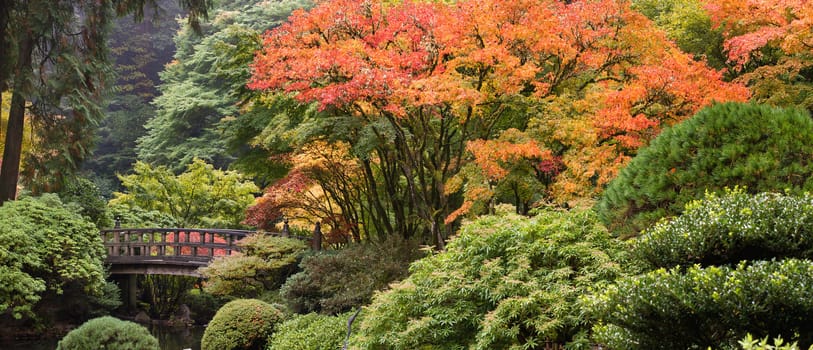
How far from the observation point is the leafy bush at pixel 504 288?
230 inches

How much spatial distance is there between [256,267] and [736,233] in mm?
10793

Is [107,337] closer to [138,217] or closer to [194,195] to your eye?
[138,217]

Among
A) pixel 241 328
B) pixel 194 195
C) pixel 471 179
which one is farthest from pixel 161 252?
pixel 471 179

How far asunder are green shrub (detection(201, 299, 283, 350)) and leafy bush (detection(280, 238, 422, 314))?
792 millimetres

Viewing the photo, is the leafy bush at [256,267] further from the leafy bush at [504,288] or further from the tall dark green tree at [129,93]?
the tall dark green tree at [129,93]

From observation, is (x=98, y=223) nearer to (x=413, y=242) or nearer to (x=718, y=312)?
(x=413, y=242)

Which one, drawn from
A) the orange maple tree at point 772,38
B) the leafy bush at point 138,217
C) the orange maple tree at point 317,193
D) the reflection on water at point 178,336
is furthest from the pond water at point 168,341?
the orange maple tree at point 772,38

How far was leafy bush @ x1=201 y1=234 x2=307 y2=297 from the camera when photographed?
13.6m

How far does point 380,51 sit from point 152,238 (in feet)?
38.1

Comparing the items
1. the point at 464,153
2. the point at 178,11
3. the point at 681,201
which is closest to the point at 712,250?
the point at 681,201

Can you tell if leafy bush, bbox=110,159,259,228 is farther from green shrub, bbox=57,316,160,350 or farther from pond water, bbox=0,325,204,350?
green shrub, bbox=57,316,160,350

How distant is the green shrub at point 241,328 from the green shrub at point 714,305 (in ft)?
26.5

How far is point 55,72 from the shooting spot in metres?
16.7

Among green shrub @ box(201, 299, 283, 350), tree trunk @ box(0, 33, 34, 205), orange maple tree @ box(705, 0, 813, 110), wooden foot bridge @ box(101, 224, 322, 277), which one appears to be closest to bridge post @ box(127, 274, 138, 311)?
wooden foot bridge @ box(101, 224, 322, 277)
